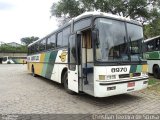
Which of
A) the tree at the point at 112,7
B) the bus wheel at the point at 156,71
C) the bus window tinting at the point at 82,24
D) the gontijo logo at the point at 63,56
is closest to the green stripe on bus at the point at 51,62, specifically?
the gontijo logo at the point at 63,56

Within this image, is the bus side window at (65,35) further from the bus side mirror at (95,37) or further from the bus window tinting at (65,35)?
the bus side mirror at (95,37)

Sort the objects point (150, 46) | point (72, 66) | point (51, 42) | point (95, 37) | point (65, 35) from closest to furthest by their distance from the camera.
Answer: point (95, 37)
point (72, 66)
point (65, 35)
point (51, 42)
point (150, 46)

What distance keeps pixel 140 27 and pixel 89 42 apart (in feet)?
6.78

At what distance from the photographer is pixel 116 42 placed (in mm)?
7090

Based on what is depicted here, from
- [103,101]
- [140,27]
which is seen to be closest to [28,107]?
[103,101]

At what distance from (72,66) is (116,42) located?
213cm

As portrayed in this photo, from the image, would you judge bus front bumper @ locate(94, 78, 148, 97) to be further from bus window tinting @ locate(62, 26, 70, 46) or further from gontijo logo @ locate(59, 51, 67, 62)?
bus window tinting @ locate(62, 26, 70, 46)

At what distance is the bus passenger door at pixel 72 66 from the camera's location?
8055mm

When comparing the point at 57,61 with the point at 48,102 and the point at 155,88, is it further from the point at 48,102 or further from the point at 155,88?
the point at 155,88

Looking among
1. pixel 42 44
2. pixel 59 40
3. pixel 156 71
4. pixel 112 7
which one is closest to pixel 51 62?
pixel 59 40

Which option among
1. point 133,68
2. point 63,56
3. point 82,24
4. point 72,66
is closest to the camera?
point 133,68

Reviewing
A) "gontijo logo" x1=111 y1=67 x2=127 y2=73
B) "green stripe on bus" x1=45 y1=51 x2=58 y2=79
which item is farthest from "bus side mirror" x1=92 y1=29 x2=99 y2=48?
"green stripe on bus" x1=45 y1=51 x2=58 y2=79

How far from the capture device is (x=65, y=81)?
30.9 ft

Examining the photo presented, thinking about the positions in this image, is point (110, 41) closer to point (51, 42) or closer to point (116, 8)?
point (51, 42)
